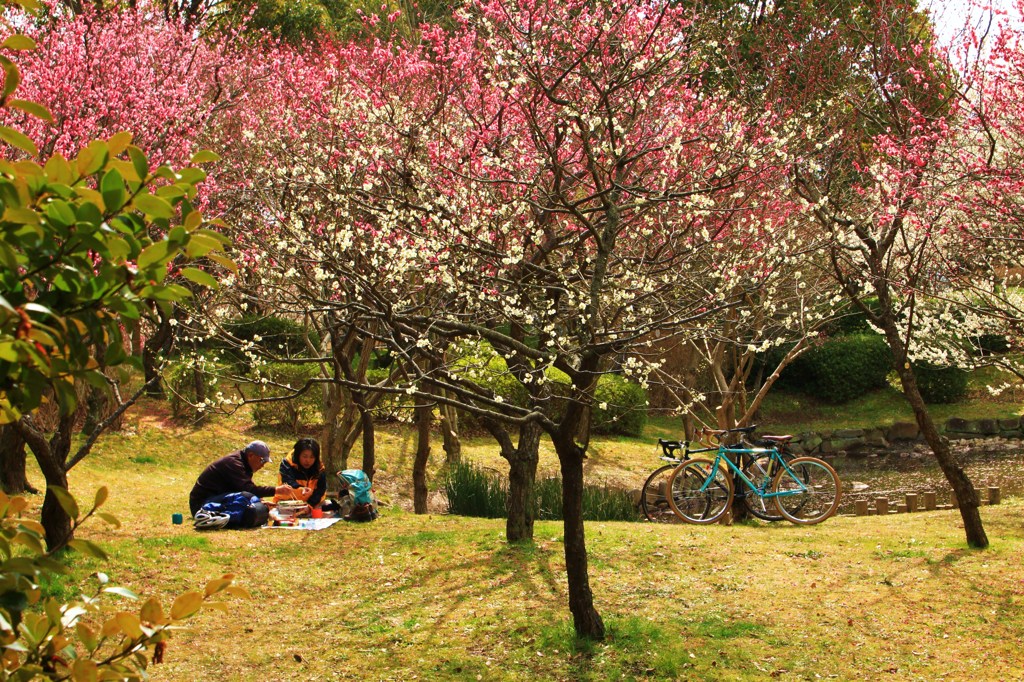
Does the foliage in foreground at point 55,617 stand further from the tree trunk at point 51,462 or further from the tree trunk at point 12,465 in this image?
the tree trunk at point 12,465

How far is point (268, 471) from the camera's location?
43.7 feet

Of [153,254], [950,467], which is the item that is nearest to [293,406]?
[950,467]

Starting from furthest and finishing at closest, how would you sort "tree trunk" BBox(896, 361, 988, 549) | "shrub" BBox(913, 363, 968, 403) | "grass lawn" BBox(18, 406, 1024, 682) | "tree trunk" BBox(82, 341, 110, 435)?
"shrub" BBox(913, 363, 968, 403) → "tree trunk" BBox(82, 341, 110, 435) → "tree trunk" BBox(896, 361, 988, 549) → "grass lawn" BBox(18, 406, 1024, 682)

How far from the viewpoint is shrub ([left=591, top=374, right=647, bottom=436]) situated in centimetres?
1706

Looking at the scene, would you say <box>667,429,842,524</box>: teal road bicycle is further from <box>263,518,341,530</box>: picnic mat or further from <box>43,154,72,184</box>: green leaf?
<box>43,154,72,184</box>: green leaf

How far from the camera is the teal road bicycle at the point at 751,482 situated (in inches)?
399

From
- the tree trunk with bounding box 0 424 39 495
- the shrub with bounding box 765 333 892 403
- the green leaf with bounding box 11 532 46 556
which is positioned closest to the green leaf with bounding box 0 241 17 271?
the green leaf with bounding box 11 532 46 556

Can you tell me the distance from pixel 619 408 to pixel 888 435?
6.02m

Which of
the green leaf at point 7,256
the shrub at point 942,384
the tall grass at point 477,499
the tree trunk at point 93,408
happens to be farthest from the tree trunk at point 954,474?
the shrub at point 942,384

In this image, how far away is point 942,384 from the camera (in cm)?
2000

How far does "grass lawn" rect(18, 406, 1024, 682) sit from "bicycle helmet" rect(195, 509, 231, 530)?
106 mm

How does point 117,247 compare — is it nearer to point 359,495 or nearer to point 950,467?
point 950,467

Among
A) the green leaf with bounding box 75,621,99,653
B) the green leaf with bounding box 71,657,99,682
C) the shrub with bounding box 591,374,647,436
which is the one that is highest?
the shrub with bounding box 591,374,647,436

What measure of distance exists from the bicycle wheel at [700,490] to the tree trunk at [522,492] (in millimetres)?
2695
